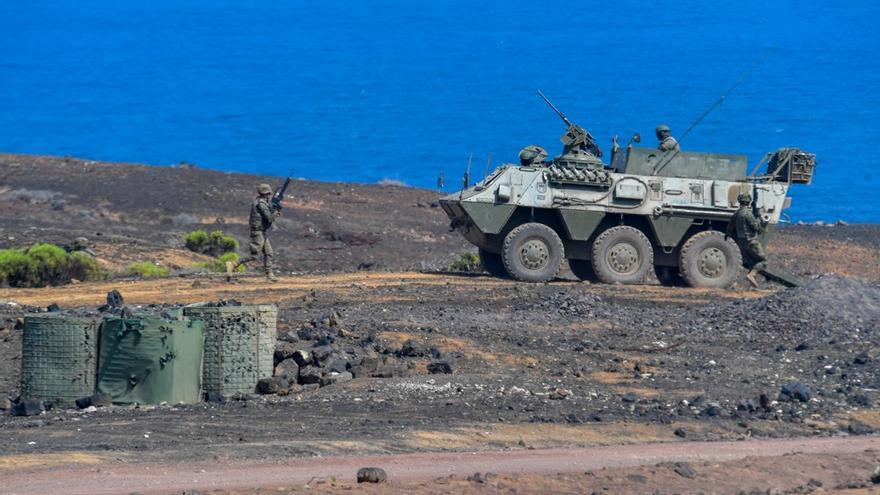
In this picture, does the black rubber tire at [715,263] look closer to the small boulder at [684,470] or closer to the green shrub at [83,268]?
the green shrub at [83,268]

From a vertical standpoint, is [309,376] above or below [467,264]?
below

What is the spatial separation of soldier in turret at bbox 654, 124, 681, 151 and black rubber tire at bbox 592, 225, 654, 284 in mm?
1312

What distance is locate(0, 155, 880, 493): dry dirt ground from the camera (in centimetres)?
1218

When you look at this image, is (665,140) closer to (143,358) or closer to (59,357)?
(143,358)

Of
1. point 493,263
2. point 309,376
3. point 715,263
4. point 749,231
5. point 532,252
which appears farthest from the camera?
point 493,263

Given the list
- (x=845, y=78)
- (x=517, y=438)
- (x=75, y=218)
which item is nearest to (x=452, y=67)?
(x=845, y=78)

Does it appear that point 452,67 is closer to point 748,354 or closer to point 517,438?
point 748,354

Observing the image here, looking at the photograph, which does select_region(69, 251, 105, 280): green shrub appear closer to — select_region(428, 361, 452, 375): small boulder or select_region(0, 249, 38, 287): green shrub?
select_region(0, 249, 38, 287): green shrub

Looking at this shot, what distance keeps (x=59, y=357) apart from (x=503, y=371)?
4227 millimetres

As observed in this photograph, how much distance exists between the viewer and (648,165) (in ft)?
75.7

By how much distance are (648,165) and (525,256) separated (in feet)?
7.14

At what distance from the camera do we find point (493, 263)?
23969 mm

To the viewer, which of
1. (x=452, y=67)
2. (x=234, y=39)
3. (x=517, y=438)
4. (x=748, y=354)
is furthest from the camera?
(x=234, y=39)

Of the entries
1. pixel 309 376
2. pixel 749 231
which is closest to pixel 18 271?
pixel 309 376
